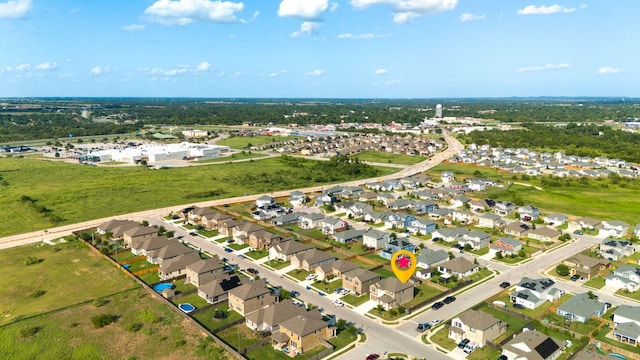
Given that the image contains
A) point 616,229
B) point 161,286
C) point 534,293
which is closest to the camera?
point 534,293

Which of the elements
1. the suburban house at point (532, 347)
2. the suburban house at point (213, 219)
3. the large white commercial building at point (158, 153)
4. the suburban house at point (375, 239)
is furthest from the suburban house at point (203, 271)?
the large white commercial building at point (158, 153)

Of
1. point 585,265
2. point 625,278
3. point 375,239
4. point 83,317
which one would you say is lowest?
point 83,317

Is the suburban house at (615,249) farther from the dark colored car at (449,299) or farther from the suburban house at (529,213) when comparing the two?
the dark colored car at (449,299)

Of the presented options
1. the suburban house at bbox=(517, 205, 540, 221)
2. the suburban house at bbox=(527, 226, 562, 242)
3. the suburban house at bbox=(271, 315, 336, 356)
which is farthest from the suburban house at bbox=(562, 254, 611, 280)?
the suburban house at bbox=(271, 315, 336, 356)

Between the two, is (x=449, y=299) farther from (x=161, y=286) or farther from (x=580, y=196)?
(x=580, y=196)

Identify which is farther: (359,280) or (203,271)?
(203,271)

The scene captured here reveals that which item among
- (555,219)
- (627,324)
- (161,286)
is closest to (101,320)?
(161,286)

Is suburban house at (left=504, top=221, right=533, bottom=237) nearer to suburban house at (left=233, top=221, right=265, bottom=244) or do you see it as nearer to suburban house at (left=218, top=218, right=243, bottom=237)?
suburban house at (left=233, top=221, right=265, bottom=244)
